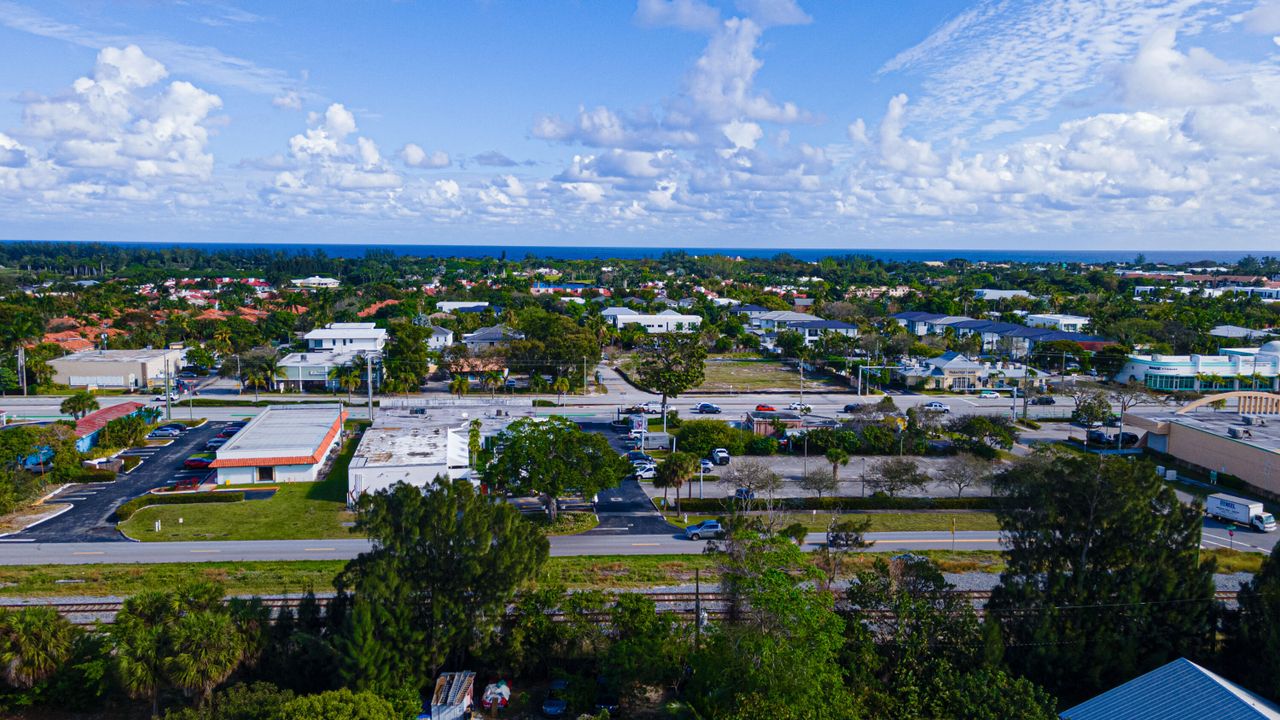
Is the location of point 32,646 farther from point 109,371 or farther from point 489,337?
point 489,337

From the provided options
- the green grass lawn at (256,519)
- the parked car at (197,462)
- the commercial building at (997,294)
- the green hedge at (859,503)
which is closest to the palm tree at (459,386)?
the parked car at (197,462)

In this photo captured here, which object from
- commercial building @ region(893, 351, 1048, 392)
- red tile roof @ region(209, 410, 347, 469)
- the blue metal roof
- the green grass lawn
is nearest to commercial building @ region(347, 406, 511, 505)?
the green grass lawn

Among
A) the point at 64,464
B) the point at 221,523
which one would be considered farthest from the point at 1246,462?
the point at 64,464

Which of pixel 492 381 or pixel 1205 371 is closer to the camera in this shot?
pixel 492 381

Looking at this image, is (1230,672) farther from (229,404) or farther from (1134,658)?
(229,404)

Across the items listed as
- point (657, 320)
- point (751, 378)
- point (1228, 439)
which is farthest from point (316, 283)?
point (1228, 439)

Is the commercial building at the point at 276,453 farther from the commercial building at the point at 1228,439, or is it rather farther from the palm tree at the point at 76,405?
the commercial building at the point at 1228,439

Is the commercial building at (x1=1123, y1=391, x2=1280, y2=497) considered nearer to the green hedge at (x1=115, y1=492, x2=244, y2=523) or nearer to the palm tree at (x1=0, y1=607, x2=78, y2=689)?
the palm tree at (x1=0, y1=607, x2=78, y2=689)
